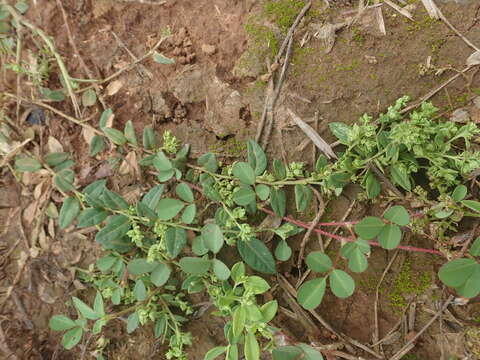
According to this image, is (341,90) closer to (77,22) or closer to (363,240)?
(363,240)

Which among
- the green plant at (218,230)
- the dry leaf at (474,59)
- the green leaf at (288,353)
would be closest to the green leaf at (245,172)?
the green plant at (218,230)

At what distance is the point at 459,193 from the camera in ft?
5.46

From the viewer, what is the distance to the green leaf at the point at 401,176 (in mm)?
1709

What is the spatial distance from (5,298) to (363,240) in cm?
220

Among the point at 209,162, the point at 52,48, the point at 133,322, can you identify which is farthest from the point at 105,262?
the point at 52,48

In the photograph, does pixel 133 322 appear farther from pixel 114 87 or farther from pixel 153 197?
pixel 114 87

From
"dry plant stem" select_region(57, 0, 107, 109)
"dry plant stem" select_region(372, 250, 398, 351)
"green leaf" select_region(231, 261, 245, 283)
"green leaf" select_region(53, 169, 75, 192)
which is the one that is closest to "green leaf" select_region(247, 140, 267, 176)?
"green leaf" select_region(231, 261, 245, 283)

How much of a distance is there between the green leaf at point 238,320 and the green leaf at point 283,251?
36 centimetres

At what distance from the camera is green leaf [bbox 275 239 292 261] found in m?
1.87

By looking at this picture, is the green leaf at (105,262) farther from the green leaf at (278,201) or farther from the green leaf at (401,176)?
the green leaf at (401,176)

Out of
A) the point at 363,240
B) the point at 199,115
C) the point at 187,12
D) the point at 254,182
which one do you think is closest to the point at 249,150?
the point at 254,182

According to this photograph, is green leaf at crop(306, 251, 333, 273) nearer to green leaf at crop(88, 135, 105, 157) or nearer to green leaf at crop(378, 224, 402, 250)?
green leaf at crop(378, 224, 402, 250)

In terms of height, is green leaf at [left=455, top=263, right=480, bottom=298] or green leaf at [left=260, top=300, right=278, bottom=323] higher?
green leaf at [left=455, top=263, right=480, bottom=298]

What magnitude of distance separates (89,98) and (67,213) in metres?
0.71
